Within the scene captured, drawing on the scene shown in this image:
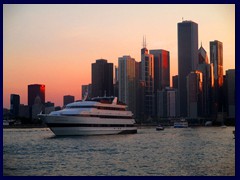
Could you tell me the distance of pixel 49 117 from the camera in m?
54.4

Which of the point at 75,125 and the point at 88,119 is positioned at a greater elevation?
the point at 88,119

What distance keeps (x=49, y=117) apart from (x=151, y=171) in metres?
34.1

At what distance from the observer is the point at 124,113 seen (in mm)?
65062

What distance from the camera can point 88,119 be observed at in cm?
5528

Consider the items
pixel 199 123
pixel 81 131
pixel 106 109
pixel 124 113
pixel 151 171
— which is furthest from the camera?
pixel 199 123

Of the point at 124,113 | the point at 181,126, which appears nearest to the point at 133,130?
the point at 124,113

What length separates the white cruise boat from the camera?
177 ft

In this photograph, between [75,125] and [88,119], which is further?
[88,119]

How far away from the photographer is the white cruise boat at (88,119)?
5409 cm

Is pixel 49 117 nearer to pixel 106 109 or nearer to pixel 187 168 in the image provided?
pixel 106 109
